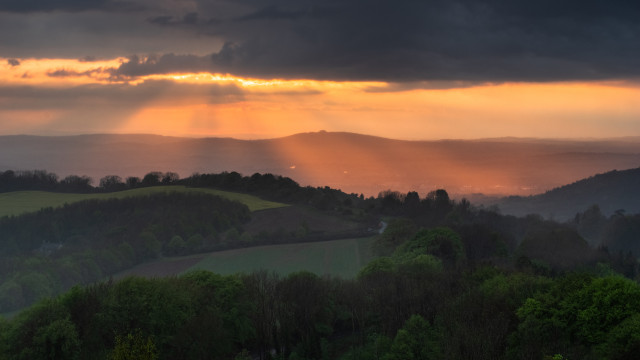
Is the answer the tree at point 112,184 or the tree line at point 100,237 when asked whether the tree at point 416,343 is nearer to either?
the tree line at point 100,237

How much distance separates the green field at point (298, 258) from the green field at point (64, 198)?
3388 cm

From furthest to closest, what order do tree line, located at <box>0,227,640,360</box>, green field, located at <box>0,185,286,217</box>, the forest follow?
green field, located at <box>0,185,286,217</box> → the forest → tree line, located at <box>0,227,640,360</box>

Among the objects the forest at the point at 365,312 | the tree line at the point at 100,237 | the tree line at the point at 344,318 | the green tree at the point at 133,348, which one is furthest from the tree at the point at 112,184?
the green tree at the point at 133,348

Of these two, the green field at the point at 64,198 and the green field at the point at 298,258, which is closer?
the green field at the point at 298,258

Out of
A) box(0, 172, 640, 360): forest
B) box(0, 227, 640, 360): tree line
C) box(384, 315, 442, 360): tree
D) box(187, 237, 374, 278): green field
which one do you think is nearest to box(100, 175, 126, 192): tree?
box(187, 237, 374, 278): green field

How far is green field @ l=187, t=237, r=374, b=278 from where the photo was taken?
273 ft

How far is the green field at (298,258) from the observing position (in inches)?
3270

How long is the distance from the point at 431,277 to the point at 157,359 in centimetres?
2392

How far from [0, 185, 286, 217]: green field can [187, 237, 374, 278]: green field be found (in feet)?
111

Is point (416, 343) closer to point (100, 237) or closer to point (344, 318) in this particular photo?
point (344, 318)

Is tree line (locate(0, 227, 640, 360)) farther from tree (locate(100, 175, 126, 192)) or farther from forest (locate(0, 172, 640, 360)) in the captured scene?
tree (locate(100, 175, 126, 192))

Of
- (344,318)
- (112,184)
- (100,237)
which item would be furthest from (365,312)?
(112,184)

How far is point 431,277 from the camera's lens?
49594 mm

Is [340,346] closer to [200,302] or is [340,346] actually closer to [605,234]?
[200,302]
